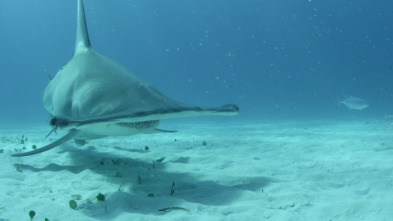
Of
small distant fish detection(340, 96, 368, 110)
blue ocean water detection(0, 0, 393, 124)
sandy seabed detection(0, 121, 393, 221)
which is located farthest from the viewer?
blue ocean water detection(0, 0, 393, 124)

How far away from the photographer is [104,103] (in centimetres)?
359

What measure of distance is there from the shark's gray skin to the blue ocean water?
2854 inches

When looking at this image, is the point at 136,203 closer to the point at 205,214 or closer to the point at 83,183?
the point at 205,214

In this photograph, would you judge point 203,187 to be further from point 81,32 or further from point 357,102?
point 357,102

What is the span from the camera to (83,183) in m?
3.73

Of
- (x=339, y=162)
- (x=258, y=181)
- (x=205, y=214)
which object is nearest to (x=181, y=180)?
(x=258, y=181)

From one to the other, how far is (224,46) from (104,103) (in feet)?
442

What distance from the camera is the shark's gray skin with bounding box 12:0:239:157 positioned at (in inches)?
108

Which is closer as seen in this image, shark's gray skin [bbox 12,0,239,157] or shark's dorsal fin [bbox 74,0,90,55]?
shark's gray skin [bbox 12,0,239,157]

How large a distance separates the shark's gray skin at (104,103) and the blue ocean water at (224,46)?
2854 inches

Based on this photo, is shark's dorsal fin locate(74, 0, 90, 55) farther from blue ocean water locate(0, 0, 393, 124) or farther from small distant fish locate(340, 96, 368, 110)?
blue ocean water locate(0, 0, 393, 124)

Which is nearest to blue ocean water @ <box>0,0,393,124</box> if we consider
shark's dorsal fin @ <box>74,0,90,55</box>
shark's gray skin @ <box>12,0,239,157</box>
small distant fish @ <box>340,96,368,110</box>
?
small distant fish @ <box>340,96,368,110</box>

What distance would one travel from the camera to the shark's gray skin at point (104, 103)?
2742 millimetres

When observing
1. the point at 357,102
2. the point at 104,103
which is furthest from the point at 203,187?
the point at 357,102
